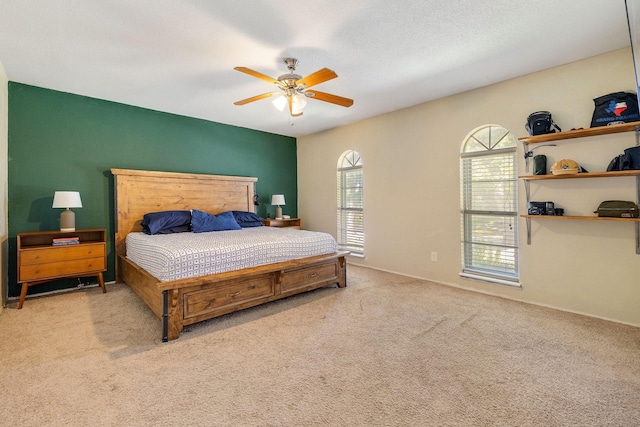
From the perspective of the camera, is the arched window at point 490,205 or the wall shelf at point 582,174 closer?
the wall shelf at point 582,174

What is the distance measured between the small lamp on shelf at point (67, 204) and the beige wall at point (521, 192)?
3.85 m

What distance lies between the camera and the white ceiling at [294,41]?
214 cm

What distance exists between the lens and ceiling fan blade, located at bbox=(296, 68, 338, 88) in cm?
238

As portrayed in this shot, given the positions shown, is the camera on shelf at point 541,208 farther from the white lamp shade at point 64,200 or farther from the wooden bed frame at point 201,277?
the white lamp shade at point 64,200

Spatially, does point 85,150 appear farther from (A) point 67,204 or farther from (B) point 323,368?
(B) point 323,368

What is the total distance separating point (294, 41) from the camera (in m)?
2.55

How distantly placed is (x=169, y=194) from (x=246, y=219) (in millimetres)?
1200

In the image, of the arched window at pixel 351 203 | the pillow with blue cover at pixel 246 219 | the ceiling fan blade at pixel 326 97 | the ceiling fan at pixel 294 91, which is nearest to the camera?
the ceiling fan at pixel 294 91

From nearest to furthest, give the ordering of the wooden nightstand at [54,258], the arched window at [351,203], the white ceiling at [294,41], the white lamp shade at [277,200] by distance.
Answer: the white ceiling at [294,41] → the wooden nightstand at [54,258] → the arched window at [351,203] → the white lamp shade at [277,200]

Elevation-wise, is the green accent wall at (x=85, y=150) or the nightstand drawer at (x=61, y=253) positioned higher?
the green accent wall at (x=85, y=150)

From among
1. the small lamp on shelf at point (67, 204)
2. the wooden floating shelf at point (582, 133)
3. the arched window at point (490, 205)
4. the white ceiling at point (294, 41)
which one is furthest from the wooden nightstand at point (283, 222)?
the wooden floating shelf at point (582, 133)

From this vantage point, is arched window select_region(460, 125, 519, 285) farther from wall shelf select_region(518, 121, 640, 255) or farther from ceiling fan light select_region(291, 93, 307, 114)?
ceiling fan light select_region(291, 93, 307, 114)

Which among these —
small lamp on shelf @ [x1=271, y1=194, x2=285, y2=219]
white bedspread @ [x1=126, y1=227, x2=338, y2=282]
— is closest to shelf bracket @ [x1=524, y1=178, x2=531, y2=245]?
white bedspread @ [x1=126, y1=227, x2=338, y2=282]

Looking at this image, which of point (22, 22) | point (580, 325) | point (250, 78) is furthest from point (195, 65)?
point (580, 325)
